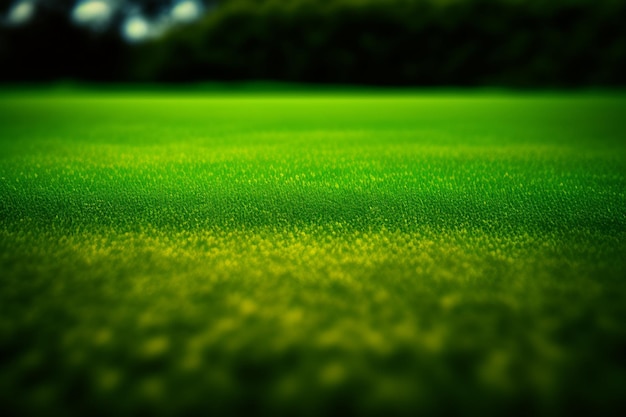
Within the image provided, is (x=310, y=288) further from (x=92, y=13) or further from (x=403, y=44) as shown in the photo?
(x=92, y=13)

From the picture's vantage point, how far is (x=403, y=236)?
0.96 meters

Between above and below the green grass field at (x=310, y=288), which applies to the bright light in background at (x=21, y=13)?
above

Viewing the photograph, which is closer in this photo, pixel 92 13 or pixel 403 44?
pixel 403 44

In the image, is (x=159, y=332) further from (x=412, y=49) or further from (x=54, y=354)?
(x=412, y=49)

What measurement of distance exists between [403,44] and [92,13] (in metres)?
9.60

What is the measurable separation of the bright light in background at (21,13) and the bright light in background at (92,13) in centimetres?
117

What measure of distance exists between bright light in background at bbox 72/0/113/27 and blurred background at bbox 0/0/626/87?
4 cm

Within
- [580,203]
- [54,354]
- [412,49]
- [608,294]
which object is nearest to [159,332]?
[54,354]

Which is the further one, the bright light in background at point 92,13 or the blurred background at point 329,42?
the bright light in background at point 92,13

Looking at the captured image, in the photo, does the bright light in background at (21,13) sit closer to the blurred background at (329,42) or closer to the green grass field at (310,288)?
the blurred background at (329,42)

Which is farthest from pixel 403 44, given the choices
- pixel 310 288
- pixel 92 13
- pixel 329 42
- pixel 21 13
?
pixel 310 288

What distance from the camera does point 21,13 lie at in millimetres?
12500

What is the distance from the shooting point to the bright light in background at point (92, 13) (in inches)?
500

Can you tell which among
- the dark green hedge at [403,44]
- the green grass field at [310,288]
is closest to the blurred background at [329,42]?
the dark green hedge at [403,44]
